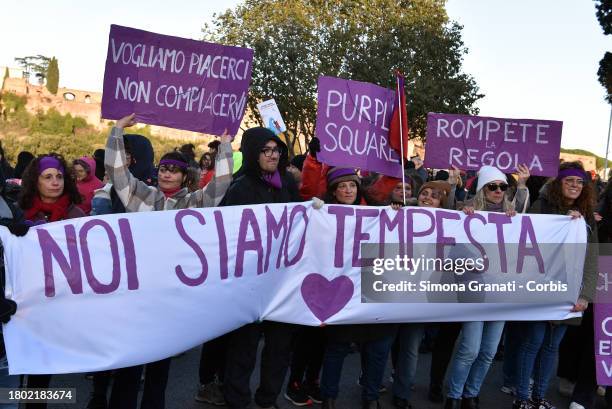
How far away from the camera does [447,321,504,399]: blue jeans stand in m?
4.52

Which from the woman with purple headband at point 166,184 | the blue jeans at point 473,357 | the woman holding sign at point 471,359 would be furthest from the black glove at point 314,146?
the blue jeans at point 473,357

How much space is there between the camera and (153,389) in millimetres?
3758

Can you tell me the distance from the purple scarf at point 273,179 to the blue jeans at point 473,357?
66.8 inches

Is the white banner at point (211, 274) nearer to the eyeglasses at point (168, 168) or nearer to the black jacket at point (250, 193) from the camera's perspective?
the black jacket at point (250, 193)

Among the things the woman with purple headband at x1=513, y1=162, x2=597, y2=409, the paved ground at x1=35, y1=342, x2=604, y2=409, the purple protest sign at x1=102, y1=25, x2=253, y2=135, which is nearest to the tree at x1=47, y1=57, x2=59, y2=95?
the paved ground at x1=35, y1=342, x2=604, y2=409

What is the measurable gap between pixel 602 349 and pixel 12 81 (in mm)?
75920

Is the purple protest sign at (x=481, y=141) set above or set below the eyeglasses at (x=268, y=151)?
above

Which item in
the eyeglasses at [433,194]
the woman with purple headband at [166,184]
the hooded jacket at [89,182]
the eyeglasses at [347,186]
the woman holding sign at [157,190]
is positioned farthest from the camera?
the hooded jacket at [89,182]

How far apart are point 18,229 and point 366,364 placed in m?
2.44

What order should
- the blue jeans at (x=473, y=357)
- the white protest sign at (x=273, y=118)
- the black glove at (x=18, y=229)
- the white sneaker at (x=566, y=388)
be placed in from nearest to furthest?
the black glove at (x=18, y=229) < the blue jeans at (x=473, y=357) < the white sneaker at (x=566, y=388) < the white protest sign at (x=273, y=118)

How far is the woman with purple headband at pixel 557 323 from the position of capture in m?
4.68

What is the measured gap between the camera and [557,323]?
469 centimetres

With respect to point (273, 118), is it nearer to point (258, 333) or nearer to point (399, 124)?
point (399, 124)

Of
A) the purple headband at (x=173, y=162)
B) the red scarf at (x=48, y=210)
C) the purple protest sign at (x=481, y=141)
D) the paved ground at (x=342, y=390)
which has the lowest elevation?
the paved ground at (x=342, y=390)
